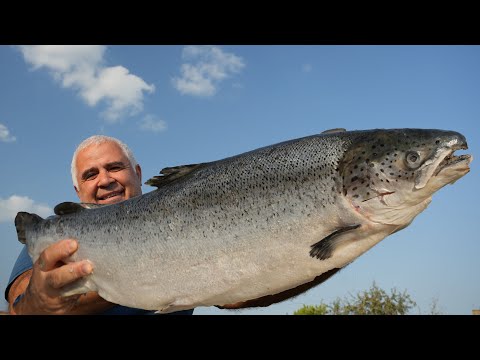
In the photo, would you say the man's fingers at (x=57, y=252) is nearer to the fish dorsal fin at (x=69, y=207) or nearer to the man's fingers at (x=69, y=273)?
the man's fingers at (x=69, y=273)

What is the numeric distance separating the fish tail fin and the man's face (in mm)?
1904

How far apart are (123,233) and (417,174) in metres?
2.18

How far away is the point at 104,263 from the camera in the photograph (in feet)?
12.9

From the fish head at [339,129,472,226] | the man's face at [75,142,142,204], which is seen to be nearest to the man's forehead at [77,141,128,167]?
the man's face at [75,142,142,204]

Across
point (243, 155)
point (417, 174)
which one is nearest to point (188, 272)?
point (243, 155)

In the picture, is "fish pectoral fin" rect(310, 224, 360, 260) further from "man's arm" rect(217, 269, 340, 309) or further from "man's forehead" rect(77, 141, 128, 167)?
"man's forehead" rect(77, 141, 128, 167)

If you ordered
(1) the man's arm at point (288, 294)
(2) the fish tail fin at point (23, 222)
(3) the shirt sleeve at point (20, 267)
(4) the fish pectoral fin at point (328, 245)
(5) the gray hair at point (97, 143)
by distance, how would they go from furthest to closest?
(5) the gray hair at point (97, 143)
(3) the shirt sleeve at point (20, 267)
(2) the fish tail fin at point (23, 222)
(1) the man's arm at point (288, 294)
(4) the fish pectoral fin at point (328, 245)

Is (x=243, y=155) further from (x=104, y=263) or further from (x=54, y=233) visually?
(x=54, y=233)

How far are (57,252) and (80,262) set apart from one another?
0.72 ft

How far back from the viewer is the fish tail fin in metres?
4.39

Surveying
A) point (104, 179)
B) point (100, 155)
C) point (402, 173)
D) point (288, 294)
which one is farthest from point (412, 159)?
A: point (100, 155)

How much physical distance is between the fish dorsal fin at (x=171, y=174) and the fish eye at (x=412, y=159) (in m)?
1.51

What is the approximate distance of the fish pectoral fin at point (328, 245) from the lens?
3.20 meters

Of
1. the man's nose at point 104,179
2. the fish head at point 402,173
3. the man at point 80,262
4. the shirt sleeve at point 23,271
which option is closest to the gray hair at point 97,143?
the man at point 80,262
